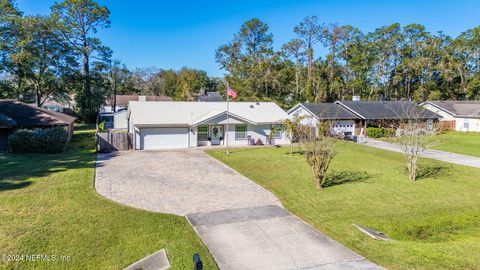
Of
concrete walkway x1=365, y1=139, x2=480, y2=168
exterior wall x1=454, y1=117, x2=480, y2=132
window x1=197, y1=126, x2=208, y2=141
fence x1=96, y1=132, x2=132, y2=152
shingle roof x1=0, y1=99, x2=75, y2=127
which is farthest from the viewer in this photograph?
exterior wall x1=454, y1=117, x2=480, y2=132

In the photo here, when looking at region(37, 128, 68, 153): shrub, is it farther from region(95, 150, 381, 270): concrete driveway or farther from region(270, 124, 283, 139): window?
region(270, 124, 283, 139): window

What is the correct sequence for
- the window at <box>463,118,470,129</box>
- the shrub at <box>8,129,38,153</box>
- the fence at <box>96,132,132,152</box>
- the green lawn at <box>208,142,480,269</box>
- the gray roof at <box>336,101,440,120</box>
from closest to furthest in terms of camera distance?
the green lawn at <box>208,142,480,269</box>, the shrub at <box>8,129,38,153</box>, the fence at <box>96,132,132,152</box>, the gray roof at <box>336,101,440,120</box>, the window at <box>463,118,470,129</box>

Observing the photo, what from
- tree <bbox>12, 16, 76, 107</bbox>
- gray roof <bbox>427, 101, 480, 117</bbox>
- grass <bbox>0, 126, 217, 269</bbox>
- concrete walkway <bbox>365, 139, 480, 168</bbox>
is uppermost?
tree <bbox>12, 16, 76, 107</bbox>

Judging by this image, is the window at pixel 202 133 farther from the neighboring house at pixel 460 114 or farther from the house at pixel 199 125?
the neighboring house at pixel 460 114

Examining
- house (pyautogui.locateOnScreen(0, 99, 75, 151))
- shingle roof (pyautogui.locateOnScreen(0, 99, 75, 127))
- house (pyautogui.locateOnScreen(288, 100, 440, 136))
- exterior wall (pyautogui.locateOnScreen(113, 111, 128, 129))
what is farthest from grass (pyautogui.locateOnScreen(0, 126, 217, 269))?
house (pyautogui.locateOnScreen(288, 100, 440, 136))

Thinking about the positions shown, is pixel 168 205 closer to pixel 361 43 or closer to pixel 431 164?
pixel 431 164

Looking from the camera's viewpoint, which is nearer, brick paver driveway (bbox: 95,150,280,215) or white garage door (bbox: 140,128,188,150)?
brick paver driveway (bbox: 95,150,280,215)

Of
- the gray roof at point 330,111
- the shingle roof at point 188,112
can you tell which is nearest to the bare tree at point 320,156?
the shingle roof at point 188,112
